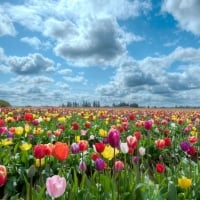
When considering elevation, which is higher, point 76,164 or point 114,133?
point 114,133

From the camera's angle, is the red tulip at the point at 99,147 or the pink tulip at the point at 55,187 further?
the red tulip at the point at 99,147

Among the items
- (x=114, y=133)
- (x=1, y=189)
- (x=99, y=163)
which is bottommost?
(x=1, y=189)

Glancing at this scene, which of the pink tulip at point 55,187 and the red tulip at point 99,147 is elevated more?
the red tulip at point 99,147

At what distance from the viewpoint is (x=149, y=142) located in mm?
8406

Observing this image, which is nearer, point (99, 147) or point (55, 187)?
point (55, 187)

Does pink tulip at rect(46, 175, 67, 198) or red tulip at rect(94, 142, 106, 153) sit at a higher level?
red tulip at rect(94, 142, 106, 153)

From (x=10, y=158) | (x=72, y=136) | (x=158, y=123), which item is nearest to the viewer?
(x=10, y=158)

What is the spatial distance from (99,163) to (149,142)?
4544mm

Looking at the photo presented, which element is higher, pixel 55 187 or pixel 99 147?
pixel 99 147

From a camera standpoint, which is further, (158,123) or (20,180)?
(158,123)

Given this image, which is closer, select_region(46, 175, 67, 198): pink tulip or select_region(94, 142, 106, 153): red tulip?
select_region(46, 175, 67, 198): pink tulip

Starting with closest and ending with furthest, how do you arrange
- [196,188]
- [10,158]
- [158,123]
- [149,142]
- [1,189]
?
[196,188], [1,189], [10,158], [149,142], [158,123]

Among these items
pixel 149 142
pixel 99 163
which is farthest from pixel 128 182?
pixel 149 142

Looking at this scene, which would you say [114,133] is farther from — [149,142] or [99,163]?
[149,142]
